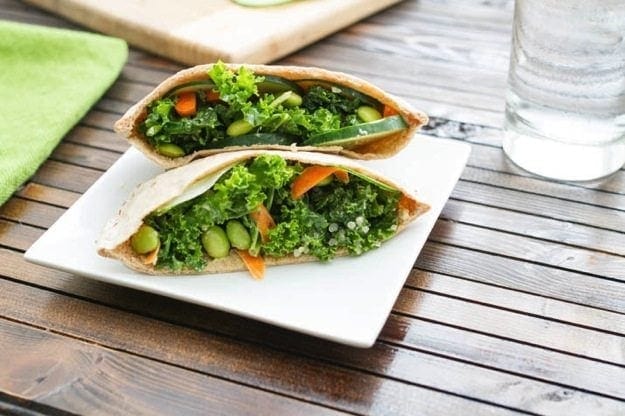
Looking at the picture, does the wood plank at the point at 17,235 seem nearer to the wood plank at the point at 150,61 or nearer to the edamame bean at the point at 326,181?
the edamame bean at the point at 326,181

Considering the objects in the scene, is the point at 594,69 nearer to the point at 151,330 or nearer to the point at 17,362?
the point at 151,330

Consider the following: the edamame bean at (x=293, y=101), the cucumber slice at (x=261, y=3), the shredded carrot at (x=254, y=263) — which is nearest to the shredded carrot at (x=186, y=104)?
the edamame bean at (x=293, y=101)

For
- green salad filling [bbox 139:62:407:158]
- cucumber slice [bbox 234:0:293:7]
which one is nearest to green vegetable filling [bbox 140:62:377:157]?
green salad filling [bbox 139:62:407:158]

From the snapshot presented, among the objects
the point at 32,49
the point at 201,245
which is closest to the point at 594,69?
the point at 201,245

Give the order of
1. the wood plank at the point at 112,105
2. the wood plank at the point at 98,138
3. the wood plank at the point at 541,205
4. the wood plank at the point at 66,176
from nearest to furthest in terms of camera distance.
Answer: the wood plank at the point at 541,205 → the wood plank at the point at 66,176 → the wood plank at the point at 98,138 → the wood plank at the point at 112,105

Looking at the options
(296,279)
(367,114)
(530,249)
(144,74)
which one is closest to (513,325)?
(530,249)

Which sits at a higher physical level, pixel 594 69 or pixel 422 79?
pixel 594 69

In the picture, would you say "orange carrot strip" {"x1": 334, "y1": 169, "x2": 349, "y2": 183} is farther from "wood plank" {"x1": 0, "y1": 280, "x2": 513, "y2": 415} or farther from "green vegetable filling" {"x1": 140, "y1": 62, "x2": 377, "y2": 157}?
"wood plank" {"x1": 0, "y1": 280, "x2": 513, "y2": 415}
